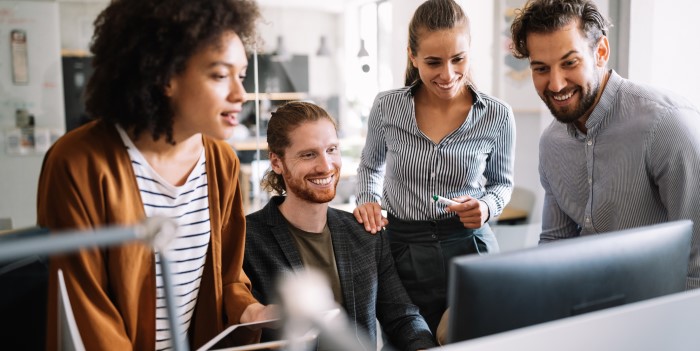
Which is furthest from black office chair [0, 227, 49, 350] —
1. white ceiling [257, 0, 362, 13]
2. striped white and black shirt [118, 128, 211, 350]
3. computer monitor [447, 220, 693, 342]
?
white ceiling [257, 0, 362, 13]

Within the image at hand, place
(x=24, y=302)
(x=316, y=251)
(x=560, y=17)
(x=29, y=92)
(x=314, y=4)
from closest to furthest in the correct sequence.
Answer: (x=24, y=302), (x=560, y=17), (x=316, y=251), (x=29, y=92), (x=314, y=4)

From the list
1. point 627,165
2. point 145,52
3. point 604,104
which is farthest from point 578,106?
point 145,52

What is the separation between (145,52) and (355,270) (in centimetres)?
84

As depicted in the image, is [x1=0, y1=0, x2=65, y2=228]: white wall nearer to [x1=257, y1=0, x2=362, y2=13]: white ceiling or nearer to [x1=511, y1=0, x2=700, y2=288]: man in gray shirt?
[x1=257, y1=0, x2=362, y2=13]: white ceiling

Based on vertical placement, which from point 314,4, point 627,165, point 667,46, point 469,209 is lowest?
point 469,209

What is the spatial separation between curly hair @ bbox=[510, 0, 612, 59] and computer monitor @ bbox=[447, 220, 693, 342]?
699 millimetres

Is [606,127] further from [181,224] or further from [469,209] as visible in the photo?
[181,224]

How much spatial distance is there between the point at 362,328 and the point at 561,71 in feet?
2.75

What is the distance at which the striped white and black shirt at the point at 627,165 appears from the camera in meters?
1.40

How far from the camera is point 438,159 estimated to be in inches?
67.1

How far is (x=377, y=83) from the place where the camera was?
3.81 metres

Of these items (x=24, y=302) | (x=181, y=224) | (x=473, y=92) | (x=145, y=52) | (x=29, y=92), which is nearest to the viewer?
(x=24, y=302)

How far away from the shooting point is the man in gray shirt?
142cm

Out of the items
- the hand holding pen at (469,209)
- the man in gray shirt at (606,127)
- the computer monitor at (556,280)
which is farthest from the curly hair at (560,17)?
the computer monitor at (556,280)
